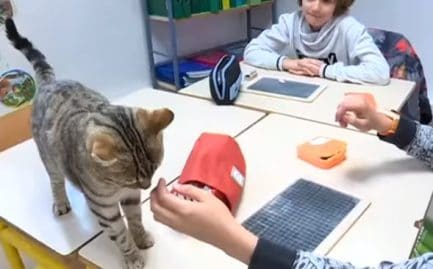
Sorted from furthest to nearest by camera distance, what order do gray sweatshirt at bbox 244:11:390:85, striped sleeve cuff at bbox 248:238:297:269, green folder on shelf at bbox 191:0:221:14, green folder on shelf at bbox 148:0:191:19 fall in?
green folder on shelf at bbox 191:0:221:14
green folder on shelf at bbox 148:0:191:19
gray sweatshirt at bbox 244:11:390:85
striped sleeve cuff at bbox 248:238:297:269

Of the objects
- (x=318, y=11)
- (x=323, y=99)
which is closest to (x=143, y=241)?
(x=323, y=99)

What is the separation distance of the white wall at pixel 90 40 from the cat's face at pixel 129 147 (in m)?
1.63

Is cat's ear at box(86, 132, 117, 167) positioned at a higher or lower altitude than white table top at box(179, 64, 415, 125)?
higher

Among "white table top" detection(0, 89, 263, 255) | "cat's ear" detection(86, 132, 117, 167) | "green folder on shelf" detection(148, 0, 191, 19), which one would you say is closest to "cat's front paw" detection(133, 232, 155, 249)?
"white table top" detection(0, 89, 263, 255)

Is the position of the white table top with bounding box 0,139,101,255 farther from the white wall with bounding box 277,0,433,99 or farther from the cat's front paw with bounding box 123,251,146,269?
the white wall with bounding box 277,0,433,99

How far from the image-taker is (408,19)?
2678mm

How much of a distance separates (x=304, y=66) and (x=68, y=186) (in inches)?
41.4

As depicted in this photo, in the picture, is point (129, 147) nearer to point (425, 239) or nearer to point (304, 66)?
point (425, 239)

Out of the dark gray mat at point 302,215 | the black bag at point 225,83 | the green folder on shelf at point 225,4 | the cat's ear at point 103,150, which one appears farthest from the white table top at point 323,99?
the green folder on shelf at point 225,4

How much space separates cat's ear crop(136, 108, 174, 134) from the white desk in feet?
0.85

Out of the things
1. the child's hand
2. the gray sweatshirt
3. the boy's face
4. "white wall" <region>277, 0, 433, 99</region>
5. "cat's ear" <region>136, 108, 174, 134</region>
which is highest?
"cat's ear" <region>136, 108, 174, 134</region>

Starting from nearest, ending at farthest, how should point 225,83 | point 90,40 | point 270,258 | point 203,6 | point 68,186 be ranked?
point 270,258 < point 68,186 < point 225,83 < point 90,40 < point 203,6

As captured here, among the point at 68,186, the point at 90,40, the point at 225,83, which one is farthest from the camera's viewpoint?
the point at 90,40

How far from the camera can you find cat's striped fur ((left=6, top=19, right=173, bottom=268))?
2.32 ft
